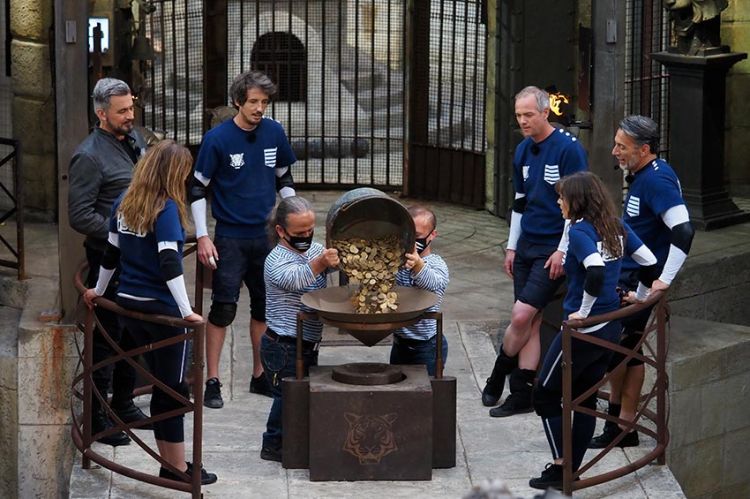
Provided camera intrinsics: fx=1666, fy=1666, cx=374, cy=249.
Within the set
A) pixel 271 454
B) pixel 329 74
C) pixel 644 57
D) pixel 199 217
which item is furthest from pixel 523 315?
pixel 329 74

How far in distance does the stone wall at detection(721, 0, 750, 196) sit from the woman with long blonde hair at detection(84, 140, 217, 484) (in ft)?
26.8

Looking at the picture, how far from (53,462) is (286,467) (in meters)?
2.43

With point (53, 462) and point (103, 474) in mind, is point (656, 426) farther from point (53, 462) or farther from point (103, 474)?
point (53, 462)

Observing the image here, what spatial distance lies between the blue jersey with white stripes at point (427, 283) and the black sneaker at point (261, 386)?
1178 millimetres

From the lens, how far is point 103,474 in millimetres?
8203

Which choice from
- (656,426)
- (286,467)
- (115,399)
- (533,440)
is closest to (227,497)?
(286,467)

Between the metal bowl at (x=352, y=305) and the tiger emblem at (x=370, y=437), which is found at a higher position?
the metal bowl at (x=352, y=305)

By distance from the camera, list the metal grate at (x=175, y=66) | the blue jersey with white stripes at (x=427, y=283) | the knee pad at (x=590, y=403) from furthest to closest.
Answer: the metal grate at (x=175, y=66)
the blue jersey with white stripes at (x=427, y=283)
the knee pad at (x=590, y=403)

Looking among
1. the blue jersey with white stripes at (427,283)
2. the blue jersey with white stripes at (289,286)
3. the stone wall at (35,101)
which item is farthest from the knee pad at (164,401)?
the stone wall at (35,101)

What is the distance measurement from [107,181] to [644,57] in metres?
7.10

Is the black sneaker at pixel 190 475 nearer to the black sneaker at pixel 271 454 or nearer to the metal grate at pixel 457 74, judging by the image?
the black sneaker at pixel 271 454

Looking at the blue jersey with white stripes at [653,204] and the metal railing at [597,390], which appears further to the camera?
the blue jersey with white stripes at [653,204]

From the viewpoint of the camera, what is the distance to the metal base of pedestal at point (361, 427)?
26.1 ft

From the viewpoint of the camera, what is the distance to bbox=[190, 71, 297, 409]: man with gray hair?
356 inches
